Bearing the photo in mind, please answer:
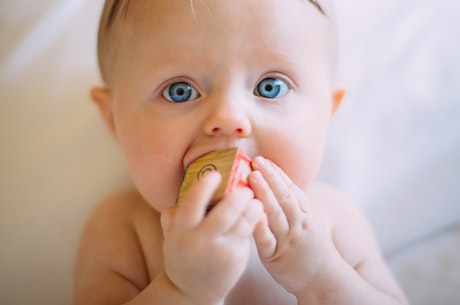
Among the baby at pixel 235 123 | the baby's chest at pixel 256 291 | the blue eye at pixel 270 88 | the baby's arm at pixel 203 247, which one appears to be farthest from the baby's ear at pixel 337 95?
the baby's arm at pixel 203 247

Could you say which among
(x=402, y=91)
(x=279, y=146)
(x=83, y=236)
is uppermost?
(x=402, y=91)

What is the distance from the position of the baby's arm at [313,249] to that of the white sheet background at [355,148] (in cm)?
19

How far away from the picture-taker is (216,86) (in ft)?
2.75

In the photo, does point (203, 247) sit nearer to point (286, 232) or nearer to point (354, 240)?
point (286, 232)

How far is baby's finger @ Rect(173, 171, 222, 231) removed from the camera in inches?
26.8

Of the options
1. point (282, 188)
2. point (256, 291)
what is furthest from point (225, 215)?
point (256, 291)

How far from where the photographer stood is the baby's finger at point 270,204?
74 centimetres

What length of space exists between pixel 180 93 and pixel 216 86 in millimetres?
69

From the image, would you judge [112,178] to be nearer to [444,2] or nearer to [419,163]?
[419,163]

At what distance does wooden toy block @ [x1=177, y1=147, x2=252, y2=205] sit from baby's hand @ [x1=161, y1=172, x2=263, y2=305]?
0.4 inches

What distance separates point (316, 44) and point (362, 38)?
46 cm

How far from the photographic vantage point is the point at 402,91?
1.28 metres

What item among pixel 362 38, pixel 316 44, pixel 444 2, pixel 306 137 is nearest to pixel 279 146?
pixel 306 137

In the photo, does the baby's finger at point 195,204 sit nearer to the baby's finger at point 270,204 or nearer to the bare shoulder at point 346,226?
the baby's finger at point 270,204
